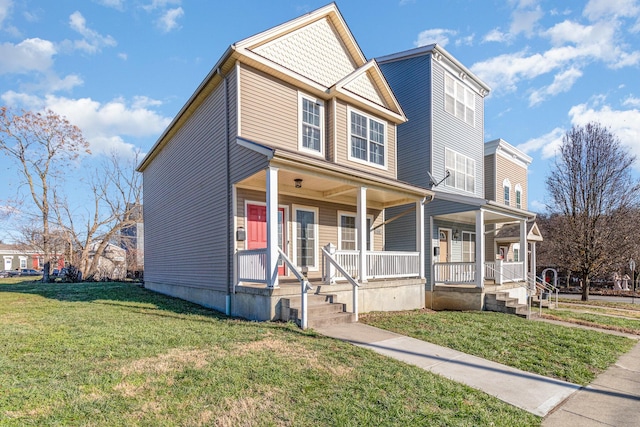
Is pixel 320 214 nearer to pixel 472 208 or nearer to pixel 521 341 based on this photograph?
pixel 472 208

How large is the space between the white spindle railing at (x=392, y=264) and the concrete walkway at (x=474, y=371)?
2.83 meters

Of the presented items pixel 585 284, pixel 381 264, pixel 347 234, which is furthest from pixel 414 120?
pixel 585 284

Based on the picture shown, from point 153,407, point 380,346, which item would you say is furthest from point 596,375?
point 153,407

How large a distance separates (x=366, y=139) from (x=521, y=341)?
7.38 metres

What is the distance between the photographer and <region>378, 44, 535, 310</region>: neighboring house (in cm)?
1223

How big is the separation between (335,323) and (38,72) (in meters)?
22.0

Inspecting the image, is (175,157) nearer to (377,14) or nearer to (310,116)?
(310,116)

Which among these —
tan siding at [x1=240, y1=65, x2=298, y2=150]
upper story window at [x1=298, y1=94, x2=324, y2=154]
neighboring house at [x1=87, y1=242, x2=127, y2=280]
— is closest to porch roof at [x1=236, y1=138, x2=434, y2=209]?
upper story window at [x1=298, y1=94, x2=324, y2=154]

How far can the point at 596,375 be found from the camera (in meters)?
5.23

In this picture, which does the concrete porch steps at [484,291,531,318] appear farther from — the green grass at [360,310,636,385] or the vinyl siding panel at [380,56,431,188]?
the vinyl siding panel at [380,56,431,188]

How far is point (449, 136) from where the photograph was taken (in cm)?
1441

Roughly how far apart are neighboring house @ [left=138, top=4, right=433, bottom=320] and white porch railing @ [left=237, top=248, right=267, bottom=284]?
0.03 m

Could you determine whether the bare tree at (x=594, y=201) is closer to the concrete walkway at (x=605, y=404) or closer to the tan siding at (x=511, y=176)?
the tan siding at (x=511, y=176)

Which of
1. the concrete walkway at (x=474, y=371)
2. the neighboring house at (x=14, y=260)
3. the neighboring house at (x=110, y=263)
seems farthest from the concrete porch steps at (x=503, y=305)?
the neighboring house at (x=14, y=260)
